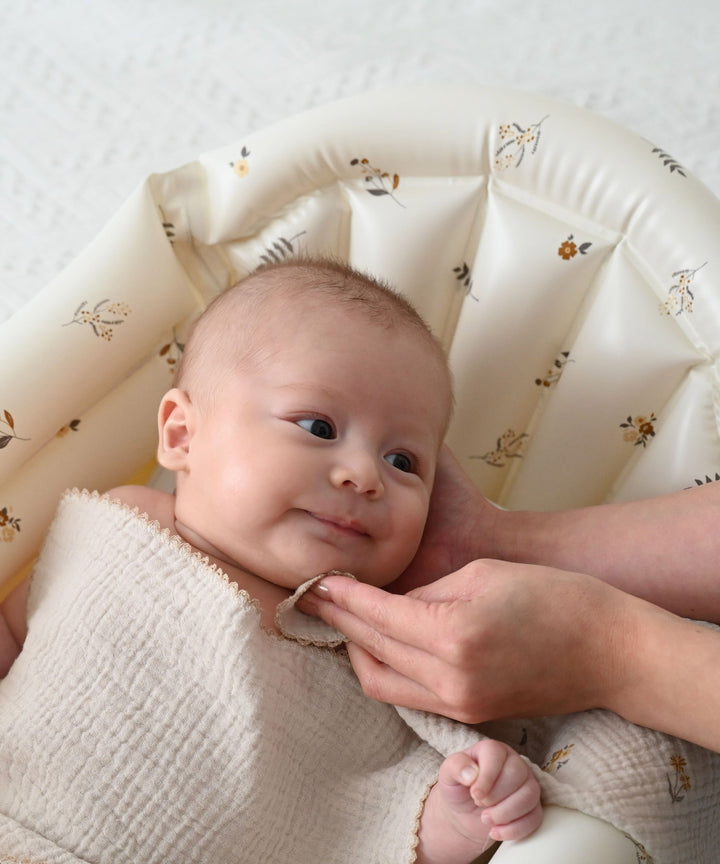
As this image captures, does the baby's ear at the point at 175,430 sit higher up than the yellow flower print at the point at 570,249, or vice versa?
the yellow flower print at the point at 570,249

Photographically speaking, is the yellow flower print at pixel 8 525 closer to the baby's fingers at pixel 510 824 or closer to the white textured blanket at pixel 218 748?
→ the white textured blanket at pixel 218 748

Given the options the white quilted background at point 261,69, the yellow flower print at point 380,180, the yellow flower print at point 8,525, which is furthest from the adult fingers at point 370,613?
the white quilted background at point 261,69

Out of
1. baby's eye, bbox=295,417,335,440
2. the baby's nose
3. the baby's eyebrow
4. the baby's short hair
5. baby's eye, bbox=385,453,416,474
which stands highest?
the baby's short hair

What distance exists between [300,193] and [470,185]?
0.21m

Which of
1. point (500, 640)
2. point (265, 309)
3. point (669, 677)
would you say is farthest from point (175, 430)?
point (669, 677)

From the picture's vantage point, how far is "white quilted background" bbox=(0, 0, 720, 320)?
2010 mm

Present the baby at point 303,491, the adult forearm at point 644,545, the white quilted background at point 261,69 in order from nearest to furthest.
Result: 1. the baby at point 303,491
2. the adult forearm at point 644,545
3. the white quilted background at point 261,69

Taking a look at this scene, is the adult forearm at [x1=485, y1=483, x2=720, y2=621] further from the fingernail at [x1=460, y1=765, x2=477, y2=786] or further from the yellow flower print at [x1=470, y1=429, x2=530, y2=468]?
the fingernail at [x1=460, y1=765, x2=477, y2=786]

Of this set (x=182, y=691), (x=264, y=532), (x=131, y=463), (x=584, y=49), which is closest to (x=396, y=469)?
(x=264, y=532)

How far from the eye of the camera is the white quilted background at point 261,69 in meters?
2.01

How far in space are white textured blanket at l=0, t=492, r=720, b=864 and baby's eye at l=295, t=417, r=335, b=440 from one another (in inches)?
6.5

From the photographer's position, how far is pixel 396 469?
1.06 m

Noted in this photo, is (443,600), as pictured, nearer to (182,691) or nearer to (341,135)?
(182,691)

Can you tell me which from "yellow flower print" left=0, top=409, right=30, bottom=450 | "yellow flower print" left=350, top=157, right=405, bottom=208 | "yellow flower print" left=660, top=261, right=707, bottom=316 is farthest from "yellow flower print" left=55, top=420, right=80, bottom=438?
"yellow flower print" left=660, top=261, right=707, bottom=316
